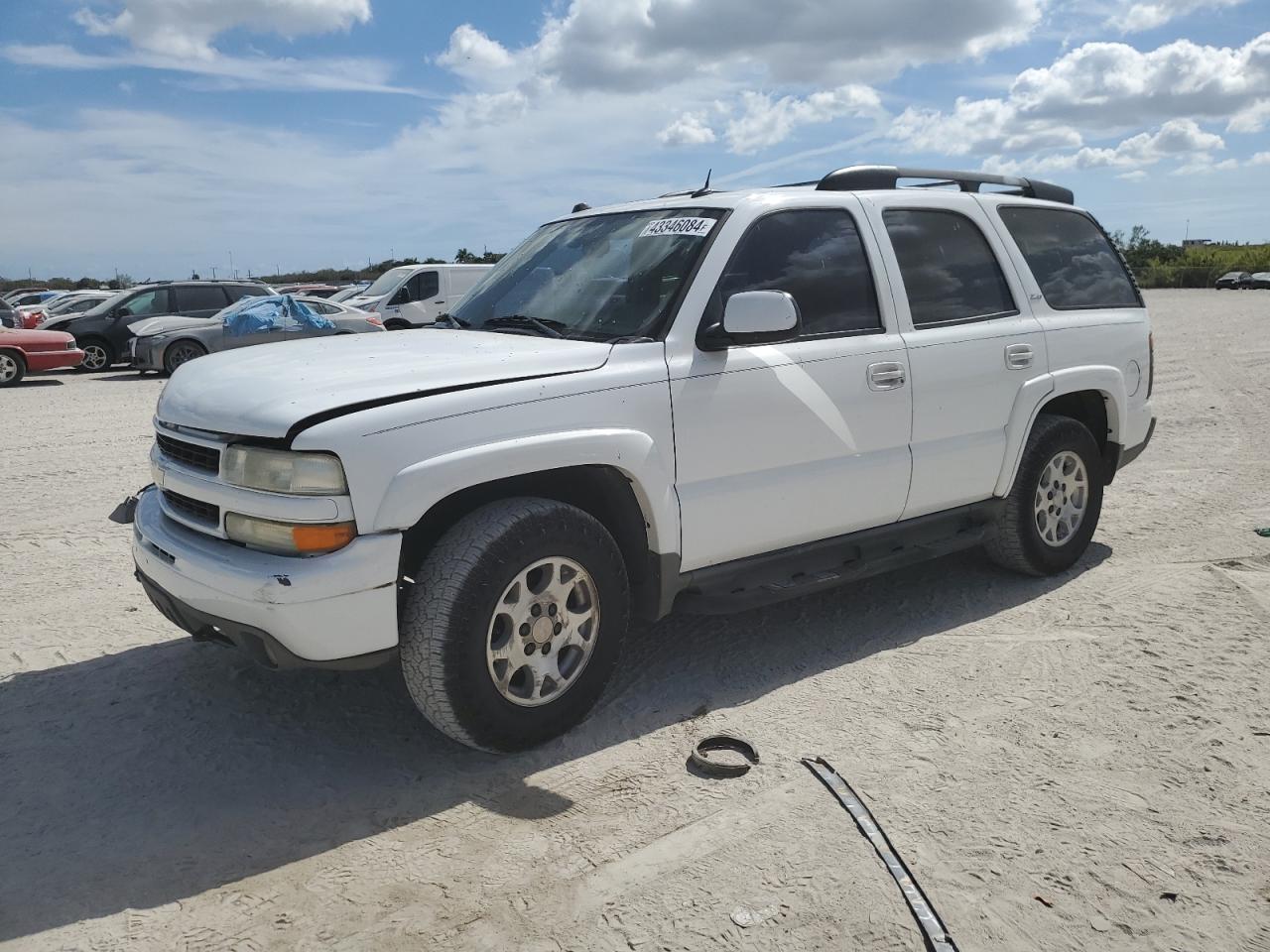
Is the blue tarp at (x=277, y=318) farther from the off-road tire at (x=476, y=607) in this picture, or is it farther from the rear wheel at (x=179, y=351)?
the off-road tire at (x=476, y=607)

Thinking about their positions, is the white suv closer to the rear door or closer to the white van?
the rear door

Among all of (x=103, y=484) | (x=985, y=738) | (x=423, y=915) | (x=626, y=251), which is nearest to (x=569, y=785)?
(x=423, y=915)

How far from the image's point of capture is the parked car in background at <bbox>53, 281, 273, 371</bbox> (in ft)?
61.2

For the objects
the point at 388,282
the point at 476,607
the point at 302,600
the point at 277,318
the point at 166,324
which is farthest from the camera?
the point at 388,282

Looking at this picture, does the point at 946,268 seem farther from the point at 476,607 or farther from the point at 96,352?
the point at 96,352

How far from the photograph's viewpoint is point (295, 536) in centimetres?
319

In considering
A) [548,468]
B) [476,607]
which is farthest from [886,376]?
[476,607]

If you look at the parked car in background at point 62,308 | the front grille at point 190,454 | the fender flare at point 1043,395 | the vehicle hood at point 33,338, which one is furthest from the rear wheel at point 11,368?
the fender flare at point 1043,395

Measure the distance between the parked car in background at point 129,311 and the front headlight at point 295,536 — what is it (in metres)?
16.8

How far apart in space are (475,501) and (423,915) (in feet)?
4.43

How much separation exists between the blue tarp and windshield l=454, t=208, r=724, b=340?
12507 mm

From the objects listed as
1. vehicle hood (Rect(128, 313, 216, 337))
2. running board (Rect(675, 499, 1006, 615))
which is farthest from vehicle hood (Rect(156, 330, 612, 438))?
vehicle hood (Rect(128, 313, 216, 337))

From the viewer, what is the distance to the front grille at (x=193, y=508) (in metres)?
3.49

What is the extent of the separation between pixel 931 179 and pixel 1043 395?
122 cm
